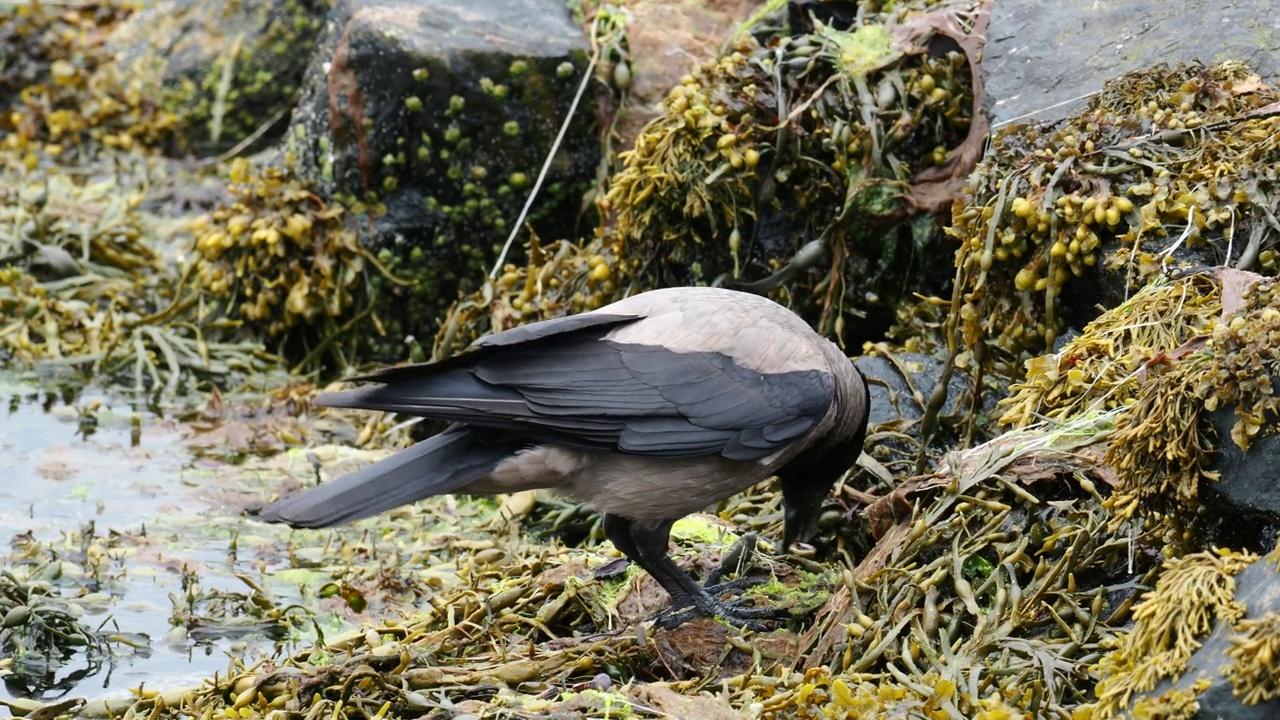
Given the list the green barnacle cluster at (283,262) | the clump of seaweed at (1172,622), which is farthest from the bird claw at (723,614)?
the green barnacle cluster at (283,262)

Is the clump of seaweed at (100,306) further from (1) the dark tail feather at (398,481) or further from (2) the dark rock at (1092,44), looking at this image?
(2) the dark rock at (1092,44)

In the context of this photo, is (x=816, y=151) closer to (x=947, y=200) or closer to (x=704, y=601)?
(x=947, y=200)

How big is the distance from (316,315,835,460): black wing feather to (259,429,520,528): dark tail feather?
0.10 m

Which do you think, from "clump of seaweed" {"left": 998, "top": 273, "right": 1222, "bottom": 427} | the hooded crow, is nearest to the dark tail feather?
the hooded crow

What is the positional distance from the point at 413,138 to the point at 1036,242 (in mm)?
3908

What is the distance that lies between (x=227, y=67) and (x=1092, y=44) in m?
6.87

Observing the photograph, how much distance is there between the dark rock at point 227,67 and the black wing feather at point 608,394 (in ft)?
21.9

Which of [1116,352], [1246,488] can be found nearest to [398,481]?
[1116,352]

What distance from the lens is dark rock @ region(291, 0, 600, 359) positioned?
7.97 meters

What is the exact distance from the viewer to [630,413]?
15.1 ft

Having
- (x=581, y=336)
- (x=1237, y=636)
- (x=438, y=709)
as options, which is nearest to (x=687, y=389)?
(x=581, y=336)

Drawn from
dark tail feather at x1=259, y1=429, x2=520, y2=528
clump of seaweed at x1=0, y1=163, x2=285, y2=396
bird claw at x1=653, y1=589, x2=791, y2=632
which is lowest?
clump of seaweed at x1=0, y1=163, x2=285, y2=396

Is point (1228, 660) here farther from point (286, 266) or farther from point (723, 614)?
point (286, 266)

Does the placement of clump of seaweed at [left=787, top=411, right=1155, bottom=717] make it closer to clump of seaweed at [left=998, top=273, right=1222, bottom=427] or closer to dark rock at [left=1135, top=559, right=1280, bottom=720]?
clump of seaweed at [left=998, top=273, right=1222, bottom=427]
